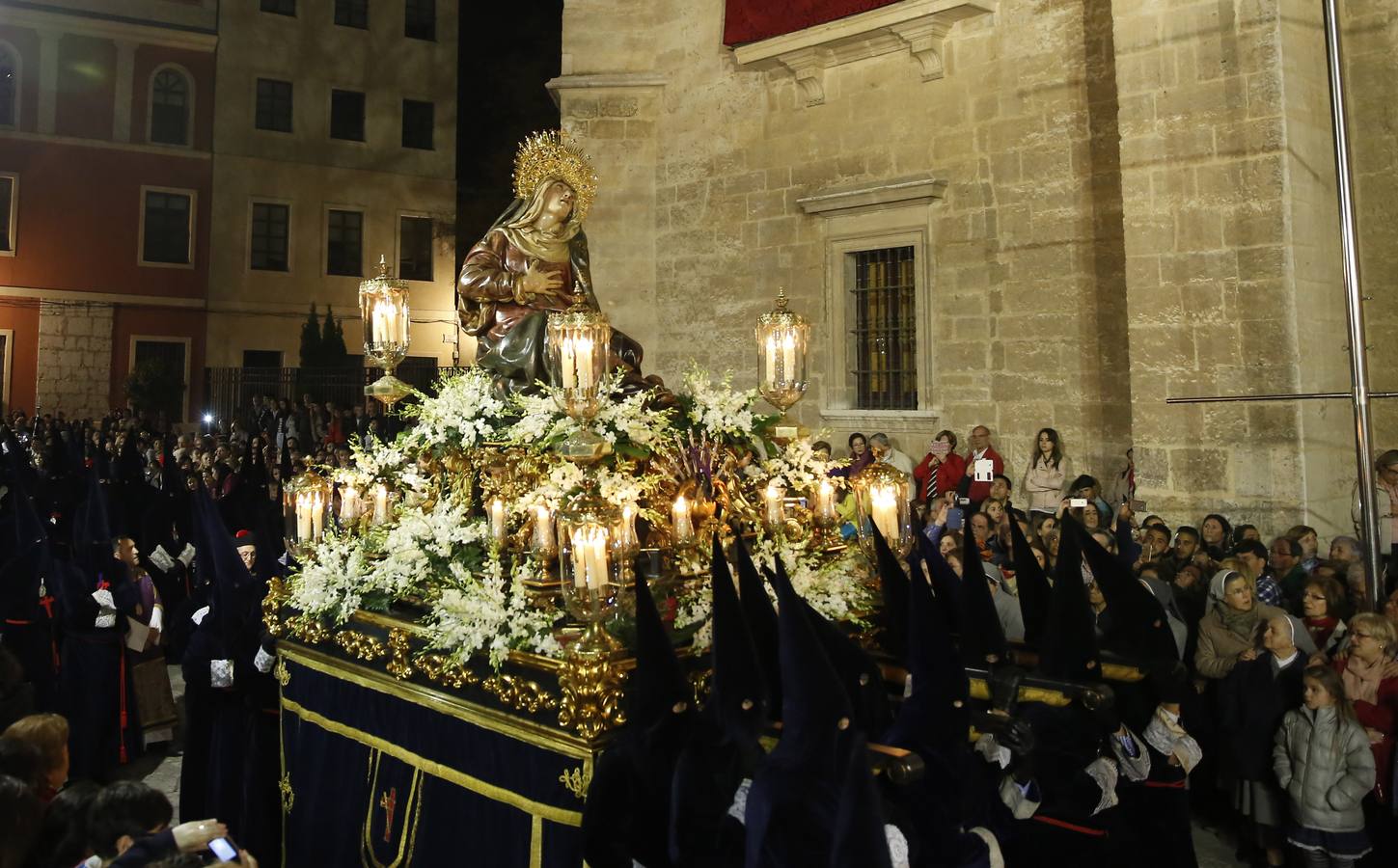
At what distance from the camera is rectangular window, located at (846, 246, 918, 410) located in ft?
40.5

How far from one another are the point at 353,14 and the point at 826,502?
88.8 ft

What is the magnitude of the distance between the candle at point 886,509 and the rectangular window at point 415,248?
82.8 ft

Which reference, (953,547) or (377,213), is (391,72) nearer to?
(377,213)

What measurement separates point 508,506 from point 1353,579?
4.81m

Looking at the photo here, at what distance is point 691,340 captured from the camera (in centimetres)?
1375

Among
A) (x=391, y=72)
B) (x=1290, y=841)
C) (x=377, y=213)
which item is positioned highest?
(x=391, y=72)

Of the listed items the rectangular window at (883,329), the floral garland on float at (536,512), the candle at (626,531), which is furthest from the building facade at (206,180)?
the candle at (626,531)

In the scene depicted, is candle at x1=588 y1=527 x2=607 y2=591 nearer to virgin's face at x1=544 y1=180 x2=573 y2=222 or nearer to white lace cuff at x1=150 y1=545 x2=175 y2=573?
virgin's face at x1=544 y1=180 x2=573 y2=222

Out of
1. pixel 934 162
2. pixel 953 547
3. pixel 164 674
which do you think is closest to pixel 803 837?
pixel 953 547

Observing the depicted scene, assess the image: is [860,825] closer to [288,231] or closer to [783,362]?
[783,362]

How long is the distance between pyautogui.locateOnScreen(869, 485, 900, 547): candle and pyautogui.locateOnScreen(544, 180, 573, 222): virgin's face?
2.45m

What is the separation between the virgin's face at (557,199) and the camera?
6277mm

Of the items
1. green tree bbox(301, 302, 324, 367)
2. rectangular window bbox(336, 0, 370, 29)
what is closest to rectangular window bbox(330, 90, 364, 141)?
rectangular window bbox(336, 0, 370, 29)

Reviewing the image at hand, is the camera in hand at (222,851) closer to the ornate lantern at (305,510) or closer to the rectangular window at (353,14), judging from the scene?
the ornate lantern at (305,510)
